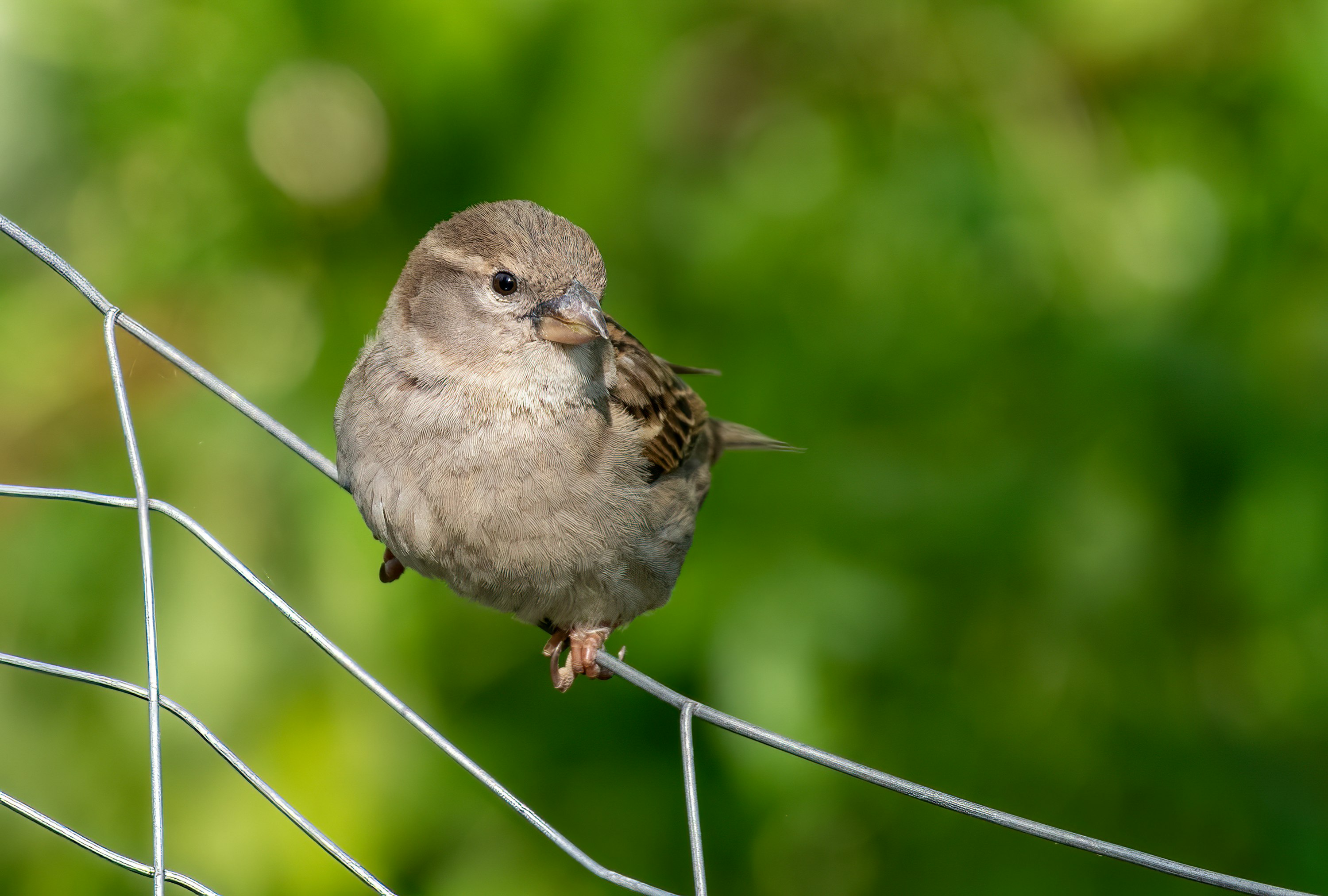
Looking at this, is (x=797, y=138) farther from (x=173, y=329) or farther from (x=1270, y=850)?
(x=1270, y=850)

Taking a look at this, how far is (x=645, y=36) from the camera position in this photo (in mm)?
3330

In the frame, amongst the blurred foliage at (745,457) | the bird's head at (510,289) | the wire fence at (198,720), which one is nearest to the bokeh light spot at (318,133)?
the blurred foliage at (745,457)

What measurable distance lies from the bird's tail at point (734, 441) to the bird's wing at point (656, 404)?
0.61 feet

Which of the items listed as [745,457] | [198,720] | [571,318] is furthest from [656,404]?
[198,720]

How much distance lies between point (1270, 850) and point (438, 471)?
208cm

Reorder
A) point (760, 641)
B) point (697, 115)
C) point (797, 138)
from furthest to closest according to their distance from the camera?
point (697, 115)
point (797, 138)
point (760, 641)

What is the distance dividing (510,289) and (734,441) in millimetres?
983

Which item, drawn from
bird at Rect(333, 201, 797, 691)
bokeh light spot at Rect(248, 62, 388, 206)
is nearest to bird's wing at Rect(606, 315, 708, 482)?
bird at Rect(333, 201, 797, 691)

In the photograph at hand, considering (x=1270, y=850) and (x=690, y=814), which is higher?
(x=1270, y=850)

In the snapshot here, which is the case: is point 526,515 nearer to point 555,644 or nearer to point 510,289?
point 510,289

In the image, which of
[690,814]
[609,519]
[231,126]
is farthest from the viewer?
[231,126]

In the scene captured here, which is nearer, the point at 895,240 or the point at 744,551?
the point at 744,551

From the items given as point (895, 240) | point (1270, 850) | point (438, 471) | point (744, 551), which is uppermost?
point (895, 240)

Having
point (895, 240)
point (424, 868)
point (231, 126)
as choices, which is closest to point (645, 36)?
point (895, 240)
